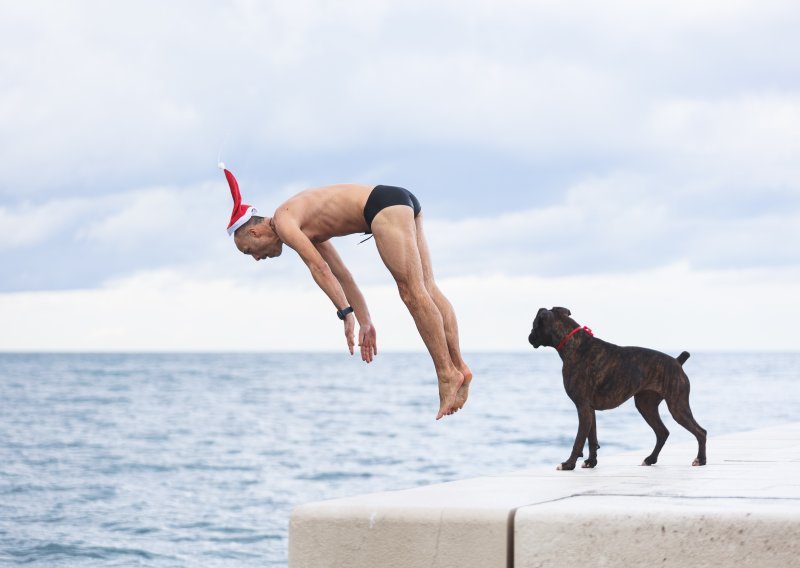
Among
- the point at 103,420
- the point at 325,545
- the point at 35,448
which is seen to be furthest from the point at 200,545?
the point at 103,420

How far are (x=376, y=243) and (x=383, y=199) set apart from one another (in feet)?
0.89

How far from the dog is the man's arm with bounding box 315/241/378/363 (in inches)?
47.4

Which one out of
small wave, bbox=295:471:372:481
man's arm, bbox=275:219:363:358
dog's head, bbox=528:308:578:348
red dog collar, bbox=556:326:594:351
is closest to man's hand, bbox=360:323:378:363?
man's arm, bbox=275:219:363:358

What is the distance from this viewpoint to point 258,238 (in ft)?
23.9

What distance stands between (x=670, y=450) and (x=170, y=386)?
239 feet

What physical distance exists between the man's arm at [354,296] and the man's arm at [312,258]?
0.31 meters

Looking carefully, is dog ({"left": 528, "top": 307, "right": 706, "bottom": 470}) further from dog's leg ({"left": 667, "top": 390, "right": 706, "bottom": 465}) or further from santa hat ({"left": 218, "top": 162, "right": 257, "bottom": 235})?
santa hat ({"left": 218, "top": 162, "right": 257, "bottom": 235})

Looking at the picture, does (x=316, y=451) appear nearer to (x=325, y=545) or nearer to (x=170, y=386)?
(x=325, y=545)

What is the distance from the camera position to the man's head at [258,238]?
7.26 m

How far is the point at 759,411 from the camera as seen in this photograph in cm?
4975

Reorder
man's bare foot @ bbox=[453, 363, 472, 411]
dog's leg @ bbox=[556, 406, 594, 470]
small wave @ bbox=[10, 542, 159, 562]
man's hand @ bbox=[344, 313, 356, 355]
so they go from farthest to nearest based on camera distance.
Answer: small wave @ bbox=[10, 542, 159, 562], dog's leg @ bbox=[556, 406, 594, 470], man's hand @ bbox=[344, 313, 356, 355], man's bare foot @ bbox=[453, 363, 472, 411]

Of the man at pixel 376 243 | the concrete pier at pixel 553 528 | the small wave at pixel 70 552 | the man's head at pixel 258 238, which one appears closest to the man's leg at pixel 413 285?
the man at pixel 376 243

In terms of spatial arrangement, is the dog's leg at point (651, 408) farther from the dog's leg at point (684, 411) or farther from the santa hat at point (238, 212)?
the santa hat at point (238, 212)

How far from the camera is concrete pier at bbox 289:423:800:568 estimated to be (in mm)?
4449
